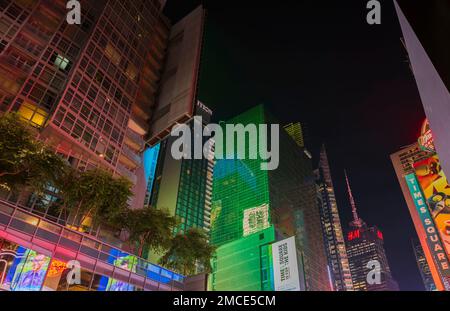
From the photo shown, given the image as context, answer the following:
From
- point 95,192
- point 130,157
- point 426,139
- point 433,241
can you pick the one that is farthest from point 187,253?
point 433,241

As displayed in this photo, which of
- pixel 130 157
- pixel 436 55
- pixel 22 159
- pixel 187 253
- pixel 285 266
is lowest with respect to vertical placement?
pixel 436 55

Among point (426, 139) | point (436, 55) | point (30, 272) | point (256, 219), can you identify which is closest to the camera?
point (436, 55)

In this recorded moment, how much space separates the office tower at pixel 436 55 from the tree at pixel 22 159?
72.4 ft

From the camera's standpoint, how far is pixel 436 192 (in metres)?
59.8

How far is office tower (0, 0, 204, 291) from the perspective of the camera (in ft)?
64.8

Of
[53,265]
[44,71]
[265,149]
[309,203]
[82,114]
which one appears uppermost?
[265,149]

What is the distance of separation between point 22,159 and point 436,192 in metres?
62.3

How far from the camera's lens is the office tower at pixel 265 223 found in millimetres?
88975

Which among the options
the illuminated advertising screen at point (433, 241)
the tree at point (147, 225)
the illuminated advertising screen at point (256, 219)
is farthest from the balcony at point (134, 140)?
the illuminated advertising screen at point (256, 219)

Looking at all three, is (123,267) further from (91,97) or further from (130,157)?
(91,97)

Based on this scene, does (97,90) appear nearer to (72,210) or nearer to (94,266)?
(72,210)

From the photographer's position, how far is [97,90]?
38438 mm

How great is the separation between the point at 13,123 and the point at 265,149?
119981 millimetres
